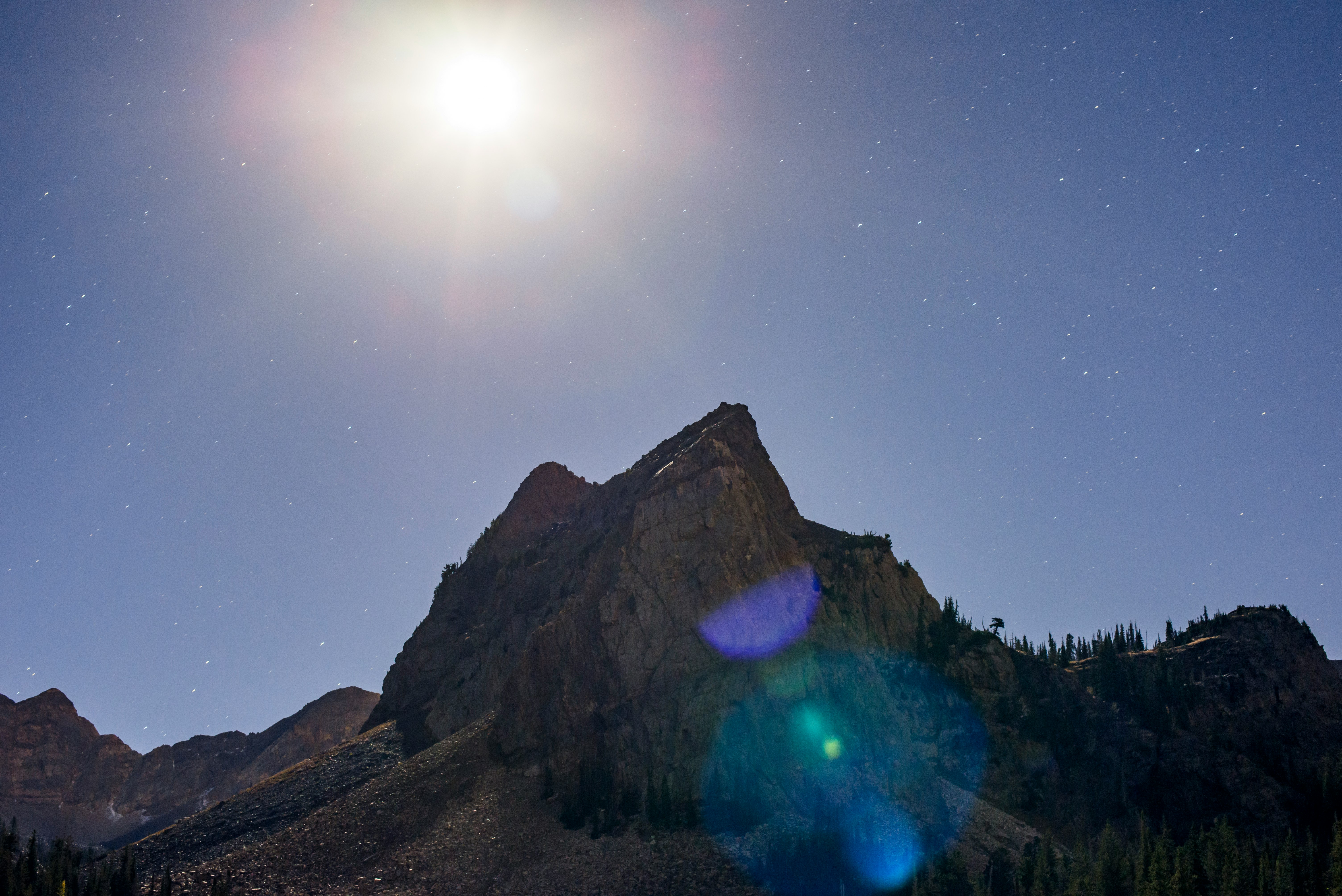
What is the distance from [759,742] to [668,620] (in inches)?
958

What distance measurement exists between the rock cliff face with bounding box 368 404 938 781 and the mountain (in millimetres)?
399

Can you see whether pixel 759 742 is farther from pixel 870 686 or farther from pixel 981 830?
pixel 981 830

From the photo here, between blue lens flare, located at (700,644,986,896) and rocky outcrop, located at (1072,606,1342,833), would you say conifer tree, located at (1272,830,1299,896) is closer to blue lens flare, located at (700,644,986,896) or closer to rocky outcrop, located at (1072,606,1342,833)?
blue lens flare, located at (700,644,986,896)

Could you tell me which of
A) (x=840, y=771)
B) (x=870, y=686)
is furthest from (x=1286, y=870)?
(x=870, y=686)

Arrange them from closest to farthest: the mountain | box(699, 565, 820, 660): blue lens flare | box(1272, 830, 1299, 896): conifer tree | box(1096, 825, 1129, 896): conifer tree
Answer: box(1272, 830, 1299, 896): conifer tree → box(1096, 825, 1129, 896): conifer tree → the mountain → box(699, 565, 820, 660): blue lens flare

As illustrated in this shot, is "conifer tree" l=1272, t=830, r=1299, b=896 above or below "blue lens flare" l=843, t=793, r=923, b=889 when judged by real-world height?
below

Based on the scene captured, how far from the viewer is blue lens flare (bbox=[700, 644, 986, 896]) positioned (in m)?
121

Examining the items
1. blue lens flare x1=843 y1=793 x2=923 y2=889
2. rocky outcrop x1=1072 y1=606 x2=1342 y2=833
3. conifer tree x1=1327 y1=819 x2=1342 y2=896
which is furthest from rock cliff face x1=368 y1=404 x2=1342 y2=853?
conifer tree x1=1327 y1=819 x2=1342 y2=896

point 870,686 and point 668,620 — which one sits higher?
point 668,620

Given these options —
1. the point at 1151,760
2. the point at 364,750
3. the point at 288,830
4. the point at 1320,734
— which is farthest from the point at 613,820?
the point at 1320,734

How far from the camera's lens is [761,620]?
14938 cm

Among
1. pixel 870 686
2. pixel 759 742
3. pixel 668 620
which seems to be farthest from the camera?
pixel 668 620

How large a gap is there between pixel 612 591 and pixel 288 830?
5404cm

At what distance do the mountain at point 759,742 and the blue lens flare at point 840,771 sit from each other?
330mm
